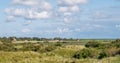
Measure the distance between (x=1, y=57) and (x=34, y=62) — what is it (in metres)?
12.3

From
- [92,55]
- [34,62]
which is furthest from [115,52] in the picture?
[34,62]

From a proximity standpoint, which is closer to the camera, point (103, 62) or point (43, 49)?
point (103, 62)

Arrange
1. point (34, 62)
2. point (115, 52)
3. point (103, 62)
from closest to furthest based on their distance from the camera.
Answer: point (103, 62) → point (34, 62) → point (115, 52)

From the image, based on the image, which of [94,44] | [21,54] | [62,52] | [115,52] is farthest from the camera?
[94,44]

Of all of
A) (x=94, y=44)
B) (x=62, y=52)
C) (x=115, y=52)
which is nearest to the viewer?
(x=115, y=52)

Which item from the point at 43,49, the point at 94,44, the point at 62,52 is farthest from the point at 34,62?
the point at 94,44

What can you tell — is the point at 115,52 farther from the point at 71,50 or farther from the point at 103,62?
the point at 71,50

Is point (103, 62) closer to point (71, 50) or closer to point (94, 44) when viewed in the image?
point (71, 50)

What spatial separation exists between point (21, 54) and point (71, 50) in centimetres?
2162

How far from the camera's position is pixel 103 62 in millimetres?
40812

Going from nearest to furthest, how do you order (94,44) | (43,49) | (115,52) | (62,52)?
(115,52), (62,52), (43,49), (94,44)

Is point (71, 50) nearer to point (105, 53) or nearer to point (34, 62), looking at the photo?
point (105, 53)

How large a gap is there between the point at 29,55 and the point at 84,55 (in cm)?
1077

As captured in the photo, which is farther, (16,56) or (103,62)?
(16,56)
